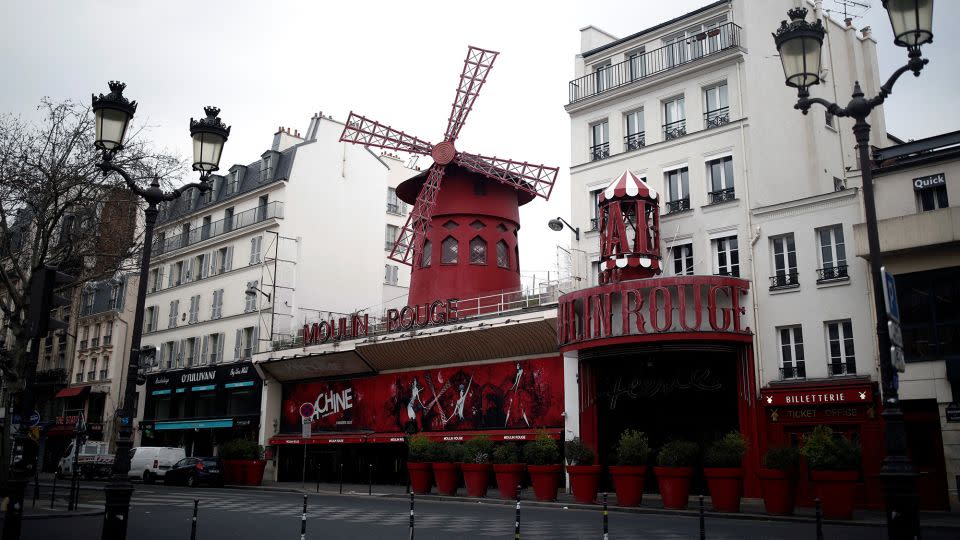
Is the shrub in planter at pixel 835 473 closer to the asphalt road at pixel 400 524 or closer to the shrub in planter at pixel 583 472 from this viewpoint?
the asphalt road at pixel 400 524

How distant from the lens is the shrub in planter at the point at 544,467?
18.4 m

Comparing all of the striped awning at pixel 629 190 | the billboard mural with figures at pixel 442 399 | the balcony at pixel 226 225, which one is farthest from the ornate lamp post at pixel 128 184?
the balcony at pixel 226 225

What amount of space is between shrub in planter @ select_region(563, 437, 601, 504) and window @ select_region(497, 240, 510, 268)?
998 centimetres

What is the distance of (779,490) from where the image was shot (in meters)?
15.2

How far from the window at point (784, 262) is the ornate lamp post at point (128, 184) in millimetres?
13467

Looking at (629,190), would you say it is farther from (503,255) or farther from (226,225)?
(226,225)

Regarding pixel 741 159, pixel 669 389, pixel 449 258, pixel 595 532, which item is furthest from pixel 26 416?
pixel 449 258

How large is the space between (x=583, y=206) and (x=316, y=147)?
16.8 meters

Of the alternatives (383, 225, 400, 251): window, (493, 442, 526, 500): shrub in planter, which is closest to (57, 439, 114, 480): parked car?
(383, 225, 400, 251): window

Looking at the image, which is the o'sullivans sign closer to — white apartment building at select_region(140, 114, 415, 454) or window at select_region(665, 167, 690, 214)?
window at select_region(665, 167, 690, 214)

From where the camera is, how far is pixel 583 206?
22.9 metres

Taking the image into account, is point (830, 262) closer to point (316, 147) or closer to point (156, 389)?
point (316, 147)

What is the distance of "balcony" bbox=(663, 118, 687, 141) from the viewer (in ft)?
69.9

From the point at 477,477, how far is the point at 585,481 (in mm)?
3031
